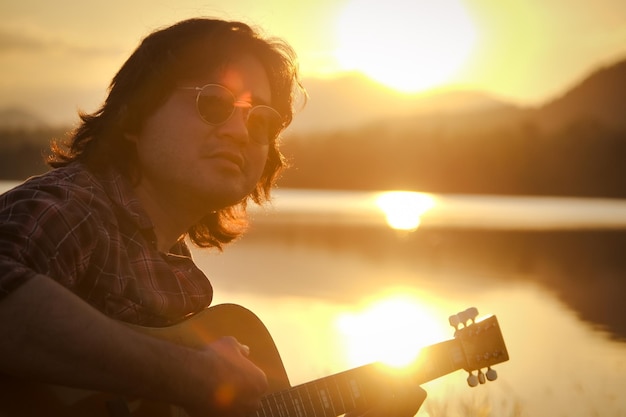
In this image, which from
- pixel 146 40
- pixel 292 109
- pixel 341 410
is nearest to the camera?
pixel 341 410

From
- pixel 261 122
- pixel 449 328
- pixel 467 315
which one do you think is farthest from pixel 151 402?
pixel 449 328

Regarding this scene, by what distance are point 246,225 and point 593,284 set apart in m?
15.5

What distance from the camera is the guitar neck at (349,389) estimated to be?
305 centimetres

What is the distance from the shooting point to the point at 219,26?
3631 millimetres

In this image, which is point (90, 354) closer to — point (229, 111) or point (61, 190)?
point (61, 190)

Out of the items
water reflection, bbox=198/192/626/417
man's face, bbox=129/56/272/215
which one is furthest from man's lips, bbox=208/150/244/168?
water reflection, bbox=198/192/626/417

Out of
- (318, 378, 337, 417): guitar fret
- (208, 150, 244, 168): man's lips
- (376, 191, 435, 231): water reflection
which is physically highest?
(376, 191, 435, 231): water reflection

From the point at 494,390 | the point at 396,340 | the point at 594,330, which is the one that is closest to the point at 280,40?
the point at 494,390

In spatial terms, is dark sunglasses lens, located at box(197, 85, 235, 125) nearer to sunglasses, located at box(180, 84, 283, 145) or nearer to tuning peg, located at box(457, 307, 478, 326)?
sunglasses, located at box(180, 84, 283, 145)

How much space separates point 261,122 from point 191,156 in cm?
46

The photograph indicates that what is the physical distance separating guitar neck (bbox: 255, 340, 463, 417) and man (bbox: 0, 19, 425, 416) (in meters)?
0.10

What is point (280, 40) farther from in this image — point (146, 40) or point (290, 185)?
point (290, 185)

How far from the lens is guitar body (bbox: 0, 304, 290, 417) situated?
2348 millimetres

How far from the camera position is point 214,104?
3168mm
